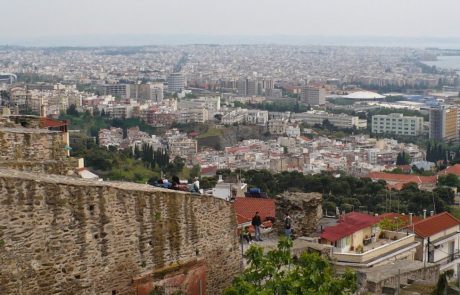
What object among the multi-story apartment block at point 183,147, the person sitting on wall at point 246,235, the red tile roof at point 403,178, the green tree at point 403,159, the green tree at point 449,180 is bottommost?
the green tree at point 403,159

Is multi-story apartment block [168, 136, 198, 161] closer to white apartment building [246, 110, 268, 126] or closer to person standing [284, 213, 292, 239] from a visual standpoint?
white apartment building [246, 110, 268, 126]

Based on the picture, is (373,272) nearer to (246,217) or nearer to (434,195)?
(246,217)

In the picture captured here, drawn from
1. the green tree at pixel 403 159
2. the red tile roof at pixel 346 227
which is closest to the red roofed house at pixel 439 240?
the red tile roof at pixel 346 227

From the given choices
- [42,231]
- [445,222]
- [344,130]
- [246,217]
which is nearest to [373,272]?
[246,217]

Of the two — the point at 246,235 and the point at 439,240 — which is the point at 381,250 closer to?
the point at 246,235

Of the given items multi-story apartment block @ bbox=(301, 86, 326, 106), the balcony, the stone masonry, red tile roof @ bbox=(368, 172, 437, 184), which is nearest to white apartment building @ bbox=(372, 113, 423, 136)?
multi-story apartment block @ bbox=(301, 86, 326, 106)

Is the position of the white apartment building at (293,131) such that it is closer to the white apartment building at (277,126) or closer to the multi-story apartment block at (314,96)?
the white apartment building at (277,126)
